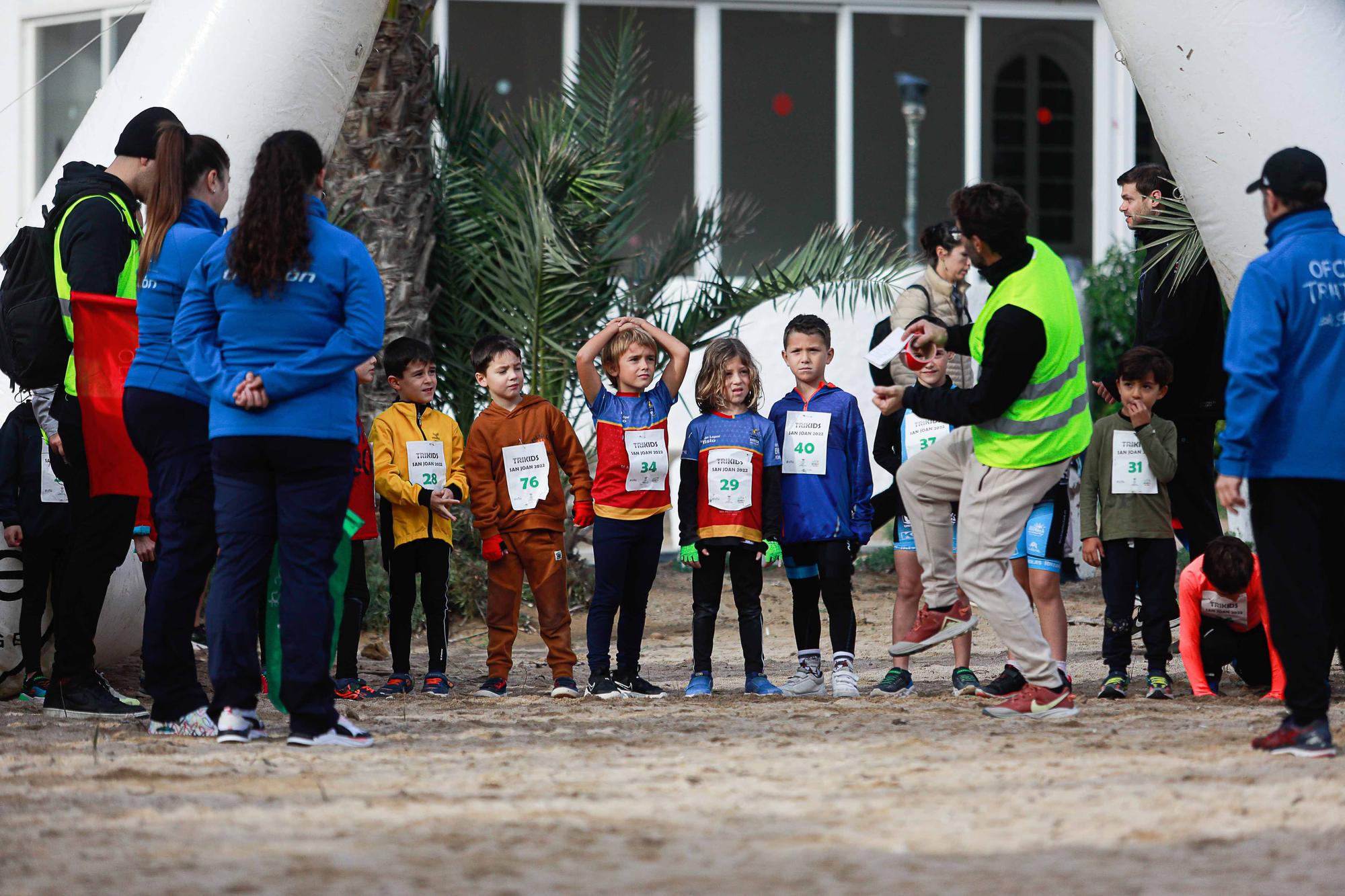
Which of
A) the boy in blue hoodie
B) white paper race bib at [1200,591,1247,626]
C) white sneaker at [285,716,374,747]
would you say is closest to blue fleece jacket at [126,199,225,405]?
white sneaker at [285,716,374,747]

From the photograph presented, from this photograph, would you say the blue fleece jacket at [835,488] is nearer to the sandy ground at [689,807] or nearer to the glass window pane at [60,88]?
the sandy ground at [689,807]

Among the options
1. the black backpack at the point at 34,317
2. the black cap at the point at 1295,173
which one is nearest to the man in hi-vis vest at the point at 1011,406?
the black cap at the point at 1295,173

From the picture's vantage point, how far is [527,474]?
641 cm

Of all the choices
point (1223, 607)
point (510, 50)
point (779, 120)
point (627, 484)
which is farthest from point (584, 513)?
point (779, 120)

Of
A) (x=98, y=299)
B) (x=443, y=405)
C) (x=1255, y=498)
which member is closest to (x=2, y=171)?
(x=443, y=405)

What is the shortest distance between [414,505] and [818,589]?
176cm

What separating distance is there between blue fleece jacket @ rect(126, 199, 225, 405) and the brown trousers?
6.33 ft

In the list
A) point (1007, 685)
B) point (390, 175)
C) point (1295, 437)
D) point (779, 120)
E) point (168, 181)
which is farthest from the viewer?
point (779, 120)

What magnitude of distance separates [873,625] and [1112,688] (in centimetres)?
389

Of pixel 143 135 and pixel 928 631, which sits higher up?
pixel 143 135

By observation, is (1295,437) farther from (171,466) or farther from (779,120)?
(779,120)

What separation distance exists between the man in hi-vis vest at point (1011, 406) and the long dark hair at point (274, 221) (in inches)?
79.1

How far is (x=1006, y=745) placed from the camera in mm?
4543

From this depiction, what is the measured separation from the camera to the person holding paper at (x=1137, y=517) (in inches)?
239
